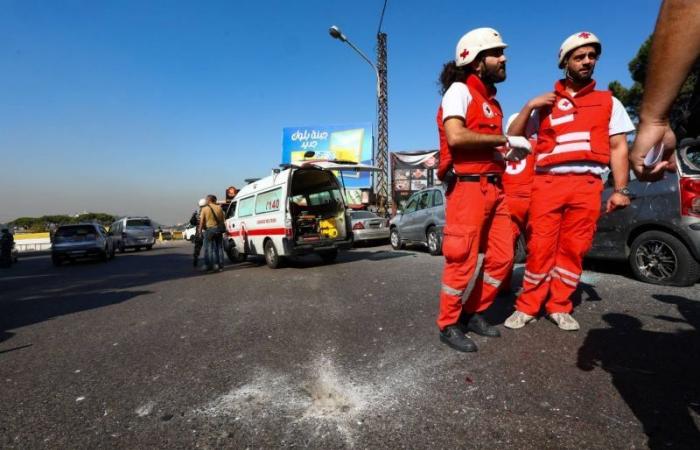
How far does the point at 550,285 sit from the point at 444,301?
3.50ft

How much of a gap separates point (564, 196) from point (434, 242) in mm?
6334

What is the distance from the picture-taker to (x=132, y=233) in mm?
20859

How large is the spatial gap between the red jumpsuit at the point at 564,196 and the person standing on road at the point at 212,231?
724 cm

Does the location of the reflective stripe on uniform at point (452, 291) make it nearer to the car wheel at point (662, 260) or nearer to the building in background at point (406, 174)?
the car wheel at point (662, 260)

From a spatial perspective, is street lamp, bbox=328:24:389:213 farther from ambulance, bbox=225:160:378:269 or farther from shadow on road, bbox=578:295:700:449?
shadow on road, bbox=578:295:700:449

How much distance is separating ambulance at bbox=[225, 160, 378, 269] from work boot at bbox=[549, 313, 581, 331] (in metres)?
5.78

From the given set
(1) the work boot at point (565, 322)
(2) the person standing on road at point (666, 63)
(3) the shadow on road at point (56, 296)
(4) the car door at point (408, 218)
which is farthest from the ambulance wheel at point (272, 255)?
(2) the person standing on road at point (666, 63)

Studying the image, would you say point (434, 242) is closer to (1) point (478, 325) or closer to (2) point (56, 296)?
(1) point (478, 325)

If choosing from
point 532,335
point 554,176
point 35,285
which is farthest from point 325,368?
point 35,285

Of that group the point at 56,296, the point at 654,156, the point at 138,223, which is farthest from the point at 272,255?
the point at 138,223

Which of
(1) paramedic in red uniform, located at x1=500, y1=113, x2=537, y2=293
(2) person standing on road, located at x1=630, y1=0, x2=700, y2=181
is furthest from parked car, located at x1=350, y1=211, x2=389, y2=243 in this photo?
(2) person standing on road, located at x1=630, y1=0, x2=700, y2=181

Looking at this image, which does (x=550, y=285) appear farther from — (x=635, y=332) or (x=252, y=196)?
(x=252, y=196)

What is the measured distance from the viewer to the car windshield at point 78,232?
545 inches

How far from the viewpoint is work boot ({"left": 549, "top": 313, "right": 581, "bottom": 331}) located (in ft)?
9.59
